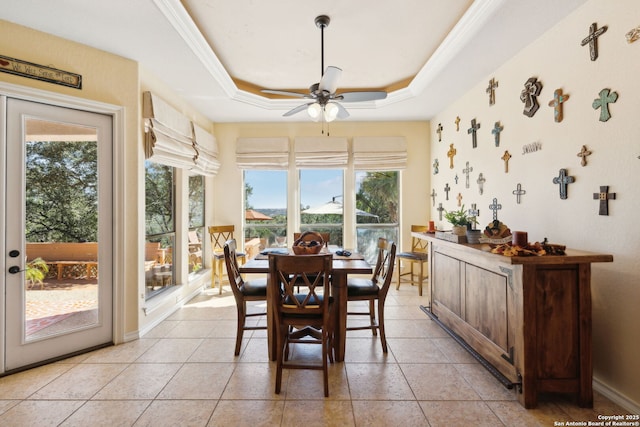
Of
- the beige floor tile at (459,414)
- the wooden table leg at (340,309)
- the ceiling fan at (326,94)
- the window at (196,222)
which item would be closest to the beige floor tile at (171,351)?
the wooden table leg at (340,309)

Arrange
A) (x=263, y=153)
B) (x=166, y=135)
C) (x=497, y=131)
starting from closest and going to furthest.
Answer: (x=497, y=131) → (x=166, y=135) → (x=263, y=153)

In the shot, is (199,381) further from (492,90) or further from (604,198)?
(492,90)

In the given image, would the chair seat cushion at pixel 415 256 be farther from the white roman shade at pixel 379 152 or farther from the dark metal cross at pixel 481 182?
the white roman shade at pixel 379 152

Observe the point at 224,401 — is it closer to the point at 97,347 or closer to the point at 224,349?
the point at 224,349

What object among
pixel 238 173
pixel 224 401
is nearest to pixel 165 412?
pixel 224 401

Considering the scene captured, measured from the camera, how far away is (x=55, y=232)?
2680mm

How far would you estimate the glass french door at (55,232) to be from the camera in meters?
2.46

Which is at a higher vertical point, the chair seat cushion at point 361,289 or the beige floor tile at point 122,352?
the chair seat cushion at point 361,289

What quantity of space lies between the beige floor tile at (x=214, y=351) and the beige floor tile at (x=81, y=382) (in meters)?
0.56

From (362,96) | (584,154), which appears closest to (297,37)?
(362,96)

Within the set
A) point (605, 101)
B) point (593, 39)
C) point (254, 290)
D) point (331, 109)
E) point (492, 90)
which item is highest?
point (492, 90)

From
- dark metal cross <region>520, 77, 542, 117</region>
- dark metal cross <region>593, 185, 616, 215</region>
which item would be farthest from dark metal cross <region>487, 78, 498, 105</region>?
dark metal cross <region>593, 185, 616, 215</region>

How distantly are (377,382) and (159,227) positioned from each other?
9.96 feet

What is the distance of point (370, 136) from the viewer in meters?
5.26
